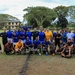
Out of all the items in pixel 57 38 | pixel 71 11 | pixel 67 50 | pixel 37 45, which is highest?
pixel 71 11

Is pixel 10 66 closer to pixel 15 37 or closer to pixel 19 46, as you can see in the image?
pixel 19 46

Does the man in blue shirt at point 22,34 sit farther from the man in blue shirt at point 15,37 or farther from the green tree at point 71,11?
the green tree at point 71,11

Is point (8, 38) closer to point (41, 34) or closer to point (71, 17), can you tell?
point (41, 34)

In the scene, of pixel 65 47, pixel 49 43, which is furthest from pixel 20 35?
pixel 65 47

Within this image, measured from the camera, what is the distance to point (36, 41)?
50.1 ft

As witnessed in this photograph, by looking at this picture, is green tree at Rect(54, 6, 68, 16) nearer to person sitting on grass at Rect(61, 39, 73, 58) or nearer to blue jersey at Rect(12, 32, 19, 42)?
blue jersey at Rect(12, 32, 19, 42)

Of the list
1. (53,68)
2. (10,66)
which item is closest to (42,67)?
(53,68)

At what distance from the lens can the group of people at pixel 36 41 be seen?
49.5ft

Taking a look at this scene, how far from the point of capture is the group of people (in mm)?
15102

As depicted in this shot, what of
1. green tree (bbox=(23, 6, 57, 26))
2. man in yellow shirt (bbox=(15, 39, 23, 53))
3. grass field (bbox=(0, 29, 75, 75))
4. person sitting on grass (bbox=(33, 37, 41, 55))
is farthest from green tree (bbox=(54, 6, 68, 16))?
grass field (bbox=(0, 29, 75, 75))

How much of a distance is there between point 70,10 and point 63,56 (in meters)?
76.5

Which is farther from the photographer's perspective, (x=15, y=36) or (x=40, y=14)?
(x=40, y=14)

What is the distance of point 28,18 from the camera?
262 feet

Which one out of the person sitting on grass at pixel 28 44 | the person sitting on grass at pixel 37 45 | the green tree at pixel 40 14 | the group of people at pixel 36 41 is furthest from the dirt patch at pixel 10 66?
the green tree at pixel 40 14
